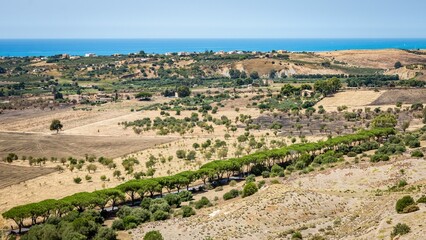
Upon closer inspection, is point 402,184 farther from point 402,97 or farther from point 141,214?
point 402,97

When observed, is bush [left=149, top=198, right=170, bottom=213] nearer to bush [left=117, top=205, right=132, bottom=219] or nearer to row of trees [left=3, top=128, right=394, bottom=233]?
bush [left=117, top=205, right=132, bottom=219]

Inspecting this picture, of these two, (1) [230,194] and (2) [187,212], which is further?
(1) [230,194]

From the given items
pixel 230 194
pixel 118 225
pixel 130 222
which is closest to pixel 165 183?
pixel 230 194

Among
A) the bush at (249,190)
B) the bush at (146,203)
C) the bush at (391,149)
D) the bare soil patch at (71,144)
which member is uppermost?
the bush at (391,149)

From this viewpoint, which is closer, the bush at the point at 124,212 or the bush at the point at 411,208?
the bush at the point at 411,208

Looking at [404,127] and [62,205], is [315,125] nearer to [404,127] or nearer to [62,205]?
[404,127]

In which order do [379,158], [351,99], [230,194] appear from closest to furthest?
[230,194], [379,158], [351,99]

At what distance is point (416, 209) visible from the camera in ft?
118

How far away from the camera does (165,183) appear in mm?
55875

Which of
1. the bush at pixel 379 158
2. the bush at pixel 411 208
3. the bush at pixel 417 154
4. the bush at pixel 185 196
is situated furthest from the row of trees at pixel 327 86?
the bush at pixel 411 208

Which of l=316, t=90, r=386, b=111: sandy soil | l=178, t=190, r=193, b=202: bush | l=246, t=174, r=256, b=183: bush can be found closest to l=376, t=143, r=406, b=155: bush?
l=246, t=174, r=256, b=183: bush

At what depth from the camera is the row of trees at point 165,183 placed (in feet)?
152

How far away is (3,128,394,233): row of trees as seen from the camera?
1823 inches

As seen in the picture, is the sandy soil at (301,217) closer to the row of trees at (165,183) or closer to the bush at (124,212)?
the bush at (124,212)
